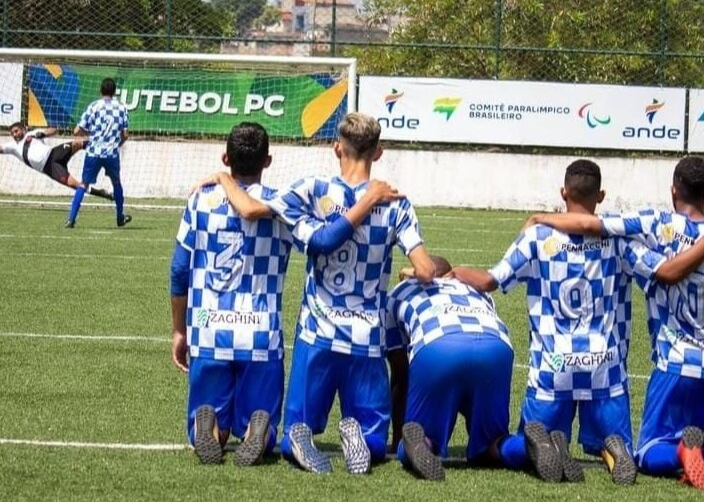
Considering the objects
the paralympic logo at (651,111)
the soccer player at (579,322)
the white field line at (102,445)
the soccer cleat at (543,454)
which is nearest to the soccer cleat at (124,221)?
the paralympic logo at (651,111)

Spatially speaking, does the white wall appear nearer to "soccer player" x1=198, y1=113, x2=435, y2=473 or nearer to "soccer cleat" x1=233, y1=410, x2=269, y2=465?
"soccer player" x1=198, y1=113, x2=435, y2=473

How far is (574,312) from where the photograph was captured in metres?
6.50

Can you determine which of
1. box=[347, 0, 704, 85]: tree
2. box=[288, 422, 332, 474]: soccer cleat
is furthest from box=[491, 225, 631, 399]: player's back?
box=[347, 0, 704, 85]: tree

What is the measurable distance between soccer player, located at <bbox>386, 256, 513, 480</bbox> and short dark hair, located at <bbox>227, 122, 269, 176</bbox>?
0.98 meters

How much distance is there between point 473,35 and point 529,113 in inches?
123

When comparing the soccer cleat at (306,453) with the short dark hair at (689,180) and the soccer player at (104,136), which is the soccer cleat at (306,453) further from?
the soccer player at (104,136)

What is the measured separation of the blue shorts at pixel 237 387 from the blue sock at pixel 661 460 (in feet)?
5.68

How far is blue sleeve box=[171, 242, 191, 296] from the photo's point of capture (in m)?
6.67

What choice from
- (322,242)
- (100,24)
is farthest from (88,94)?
(322,242)

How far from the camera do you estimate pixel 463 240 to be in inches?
737

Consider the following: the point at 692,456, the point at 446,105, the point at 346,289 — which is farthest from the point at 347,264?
the point at 446,105

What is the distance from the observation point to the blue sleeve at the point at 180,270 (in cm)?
667

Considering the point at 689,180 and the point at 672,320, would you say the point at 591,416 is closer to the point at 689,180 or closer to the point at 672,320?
the point at 672,320

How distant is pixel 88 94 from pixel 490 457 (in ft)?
62.7
